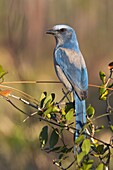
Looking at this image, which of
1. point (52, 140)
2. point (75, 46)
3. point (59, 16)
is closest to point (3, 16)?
point (59, 16)

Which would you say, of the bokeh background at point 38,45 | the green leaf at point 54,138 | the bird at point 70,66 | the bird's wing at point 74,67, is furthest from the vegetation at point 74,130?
the bokeh background at point 38,45

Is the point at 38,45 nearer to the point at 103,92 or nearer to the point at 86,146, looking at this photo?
the point at 103,92

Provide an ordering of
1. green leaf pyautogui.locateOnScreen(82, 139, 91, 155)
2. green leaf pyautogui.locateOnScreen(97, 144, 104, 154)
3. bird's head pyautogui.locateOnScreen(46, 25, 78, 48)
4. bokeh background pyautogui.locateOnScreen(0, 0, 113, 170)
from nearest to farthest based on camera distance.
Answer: green leaf pyautogui.locateOnScreen(82, 139, 91, 155) → green leaf pyautogui.locateOnScreen(97, 144, 104, 154) → bird's head pyautogui.locateOnScreen(46, 25, 78, 48) → bokeh background pyautogui.locateOnScreen(0, 0, 113, 170)

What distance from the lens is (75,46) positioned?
2.94 metres

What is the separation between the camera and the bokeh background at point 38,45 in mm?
4801

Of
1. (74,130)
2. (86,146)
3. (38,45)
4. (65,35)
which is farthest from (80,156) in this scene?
(38,45)

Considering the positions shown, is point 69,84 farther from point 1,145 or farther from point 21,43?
point 21,43

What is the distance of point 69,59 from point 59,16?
397 cm

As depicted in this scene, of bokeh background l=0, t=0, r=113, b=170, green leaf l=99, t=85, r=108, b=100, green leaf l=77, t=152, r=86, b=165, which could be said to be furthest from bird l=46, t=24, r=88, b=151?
bokeh background l=0, t=0, r=113, b=170

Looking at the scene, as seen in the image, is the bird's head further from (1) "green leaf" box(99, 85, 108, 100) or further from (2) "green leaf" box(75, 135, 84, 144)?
(2) "green leaf" box(75, 135, 84, 144)

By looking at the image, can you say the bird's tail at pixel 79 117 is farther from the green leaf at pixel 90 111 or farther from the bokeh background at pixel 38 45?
the bokeh background at pixel 38 45

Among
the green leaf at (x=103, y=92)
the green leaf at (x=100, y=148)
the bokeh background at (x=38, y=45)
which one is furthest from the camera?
the bokeh background at (x=38, y=45)

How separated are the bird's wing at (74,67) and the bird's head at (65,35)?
0.23 ft

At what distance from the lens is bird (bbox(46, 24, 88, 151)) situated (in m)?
2.52
